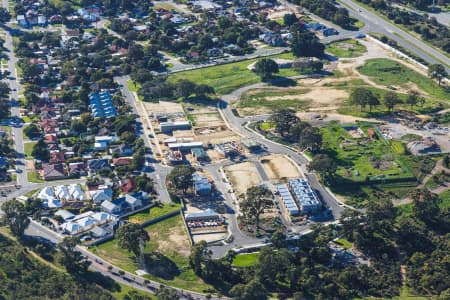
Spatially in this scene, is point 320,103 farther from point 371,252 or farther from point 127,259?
point 127,259

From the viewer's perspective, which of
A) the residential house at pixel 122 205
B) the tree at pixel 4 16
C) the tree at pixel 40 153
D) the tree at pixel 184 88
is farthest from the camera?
the tree at pixel 4 16

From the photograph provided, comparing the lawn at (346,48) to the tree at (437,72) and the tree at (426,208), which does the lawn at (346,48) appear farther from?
the tree at (426,208)

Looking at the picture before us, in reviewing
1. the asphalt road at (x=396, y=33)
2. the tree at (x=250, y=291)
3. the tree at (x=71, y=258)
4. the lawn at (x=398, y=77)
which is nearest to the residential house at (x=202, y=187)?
the tree at (x=71, y=258)

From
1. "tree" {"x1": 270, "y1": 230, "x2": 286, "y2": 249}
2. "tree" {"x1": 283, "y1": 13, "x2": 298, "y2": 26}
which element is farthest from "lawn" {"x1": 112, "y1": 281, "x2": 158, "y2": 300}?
"tree" {"x1": 283, "y1": 13, "x2": 298, "y2": 26}

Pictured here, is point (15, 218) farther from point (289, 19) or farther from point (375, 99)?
point (289, 19)

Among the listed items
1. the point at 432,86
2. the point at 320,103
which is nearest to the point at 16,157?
the point at 320,103

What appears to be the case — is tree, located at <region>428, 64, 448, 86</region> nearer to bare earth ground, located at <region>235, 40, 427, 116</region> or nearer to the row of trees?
bare earth ground, located at <region>235, 40, 427, 116</region>

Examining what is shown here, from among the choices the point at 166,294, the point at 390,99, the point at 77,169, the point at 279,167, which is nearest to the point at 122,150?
the point at 77,169
